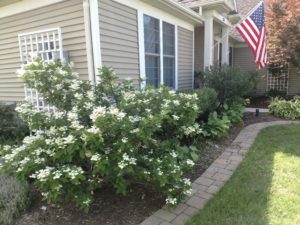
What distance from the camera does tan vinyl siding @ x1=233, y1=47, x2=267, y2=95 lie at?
556 inches

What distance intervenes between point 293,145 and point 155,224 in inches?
158

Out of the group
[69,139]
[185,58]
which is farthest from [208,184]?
[185,58]

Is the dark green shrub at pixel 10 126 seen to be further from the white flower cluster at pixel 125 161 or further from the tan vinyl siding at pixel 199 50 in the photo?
the tan vinyl siding at pixel 199 50

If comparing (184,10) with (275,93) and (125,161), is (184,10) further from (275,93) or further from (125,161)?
(275,93)

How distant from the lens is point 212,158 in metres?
4.74

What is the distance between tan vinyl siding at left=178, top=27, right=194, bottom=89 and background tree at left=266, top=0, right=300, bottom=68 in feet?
13.4

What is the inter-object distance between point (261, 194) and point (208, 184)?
0.70m

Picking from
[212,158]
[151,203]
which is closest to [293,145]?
[212,158]

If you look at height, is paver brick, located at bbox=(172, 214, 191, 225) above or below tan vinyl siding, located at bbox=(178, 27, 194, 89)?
below

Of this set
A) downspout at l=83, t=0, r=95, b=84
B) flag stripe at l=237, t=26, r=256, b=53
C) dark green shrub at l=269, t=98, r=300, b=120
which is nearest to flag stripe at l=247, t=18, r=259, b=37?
flag stripe at l=237, t=26, r=256, b=53

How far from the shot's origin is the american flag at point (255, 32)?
636 centimetres

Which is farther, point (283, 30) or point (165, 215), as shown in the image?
point (283, 30)

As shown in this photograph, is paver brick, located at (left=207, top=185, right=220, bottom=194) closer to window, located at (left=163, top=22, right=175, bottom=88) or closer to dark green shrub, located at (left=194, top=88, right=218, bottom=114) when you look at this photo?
dark green shrub, located at (left=194, top=88, right=218, bottom=114)

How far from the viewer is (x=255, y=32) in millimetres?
6637
